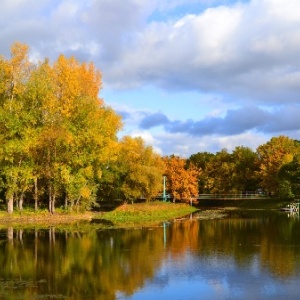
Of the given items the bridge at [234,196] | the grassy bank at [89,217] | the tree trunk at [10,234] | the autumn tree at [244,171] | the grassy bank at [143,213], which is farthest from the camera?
the autumn tree at [244,171]

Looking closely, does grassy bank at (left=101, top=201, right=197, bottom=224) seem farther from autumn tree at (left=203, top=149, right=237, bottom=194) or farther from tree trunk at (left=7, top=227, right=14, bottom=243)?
autumn tree at (left=203, top=149, right=237, bottom=194)

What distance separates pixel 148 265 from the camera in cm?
2469

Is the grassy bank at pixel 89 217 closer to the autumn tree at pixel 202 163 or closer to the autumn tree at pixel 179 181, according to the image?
the autumn tree at pixel 179 181

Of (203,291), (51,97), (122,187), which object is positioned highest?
(51,97)

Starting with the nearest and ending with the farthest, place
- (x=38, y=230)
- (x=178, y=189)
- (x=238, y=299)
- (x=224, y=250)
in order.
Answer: (x=238, y=299), (x=224, y=250), (x=38, y=230), (x=178, y=189)

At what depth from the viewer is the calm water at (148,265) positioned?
62.9 ft

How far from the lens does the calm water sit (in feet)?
62.9

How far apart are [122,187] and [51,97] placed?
20696 mm

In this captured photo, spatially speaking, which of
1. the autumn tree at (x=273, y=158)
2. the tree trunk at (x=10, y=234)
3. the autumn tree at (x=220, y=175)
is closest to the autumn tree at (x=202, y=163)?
the autumn tree at (x=220, y=175)

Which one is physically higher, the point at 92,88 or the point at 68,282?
the point at 92,88

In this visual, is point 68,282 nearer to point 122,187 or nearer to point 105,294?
point 105,294

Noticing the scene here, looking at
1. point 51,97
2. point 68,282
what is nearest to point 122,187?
point 51,97

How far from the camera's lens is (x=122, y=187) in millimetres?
63125

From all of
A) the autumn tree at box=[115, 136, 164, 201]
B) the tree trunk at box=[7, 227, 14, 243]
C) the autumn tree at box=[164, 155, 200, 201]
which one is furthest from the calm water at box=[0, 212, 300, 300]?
the autumn tree at box=[164, 155, 200, 201]
